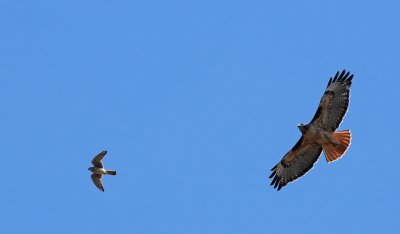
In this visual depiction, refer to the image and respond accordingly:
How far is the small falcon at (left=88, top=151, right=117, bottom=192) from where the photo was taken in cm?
2633

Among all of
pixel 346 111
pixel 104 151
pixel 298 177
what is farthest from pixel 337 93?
pixel 104 151

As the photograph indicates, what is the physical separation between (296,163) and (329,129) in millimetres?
1621

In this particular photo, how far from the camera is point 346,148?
23547 millimetres

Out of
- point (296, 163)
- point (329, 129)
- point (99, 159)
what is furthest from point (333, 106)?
point (99, 159)

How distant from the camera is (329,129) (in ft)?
78.7

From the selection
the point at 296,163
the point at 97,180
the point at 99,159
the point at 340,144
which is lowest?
the point at 340,144

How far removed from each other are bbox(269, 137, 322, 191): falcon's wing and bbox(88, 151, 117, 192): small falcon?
13.2 feet

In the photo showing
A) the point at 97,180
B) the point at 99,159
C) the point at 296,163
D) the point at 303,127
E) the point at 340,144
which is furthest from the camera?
the point at 97,180

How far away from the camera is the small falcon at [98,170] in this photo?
2633 cm

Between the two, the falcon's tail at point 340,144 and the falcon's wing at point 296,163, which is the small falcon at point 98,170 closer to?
the falcon's wing at point 296,163

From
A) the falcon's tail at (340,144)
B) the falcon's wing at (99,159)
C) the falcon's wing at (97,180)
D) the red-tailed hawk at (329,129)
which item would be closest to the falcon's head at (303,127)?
the red-tailed hawk at (329,129)

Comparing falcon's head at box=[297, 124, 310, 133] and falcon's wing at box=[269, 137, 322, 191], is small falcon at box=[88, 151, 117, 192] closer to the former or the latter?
falcon's wing at box=[269, 137, 322, 191]

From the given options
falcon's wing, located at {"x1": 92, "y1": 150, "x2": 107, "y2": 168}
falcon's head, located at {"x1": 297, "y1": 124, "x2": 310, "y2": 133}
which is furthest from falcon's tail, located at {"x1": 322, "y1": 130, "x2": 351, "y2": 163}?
falcon's wing, located at {"x1": 92, "y1": 150, "x2": 107, "y2": 168}

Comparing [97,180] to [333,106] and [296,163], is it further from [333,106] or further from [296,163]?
[333,106]
